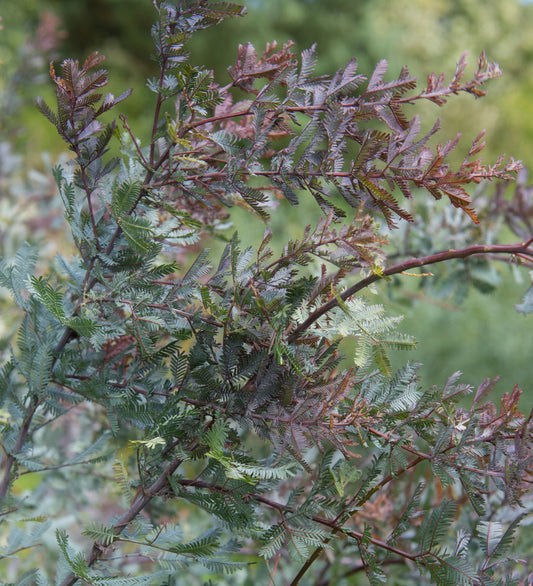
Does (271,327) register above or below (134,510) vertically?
above

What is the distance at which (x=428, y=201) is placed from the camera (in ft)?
3.54

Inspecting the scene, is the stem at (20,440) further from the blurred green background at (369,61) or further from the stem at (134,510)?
the blurred green background at (369,61)

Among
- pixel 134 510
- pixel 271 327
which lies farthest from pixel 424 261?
pixel 134 510

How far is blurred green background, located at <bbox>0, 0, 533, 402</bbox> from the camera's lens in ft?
6.85

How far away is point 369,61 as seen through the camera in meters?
5.89

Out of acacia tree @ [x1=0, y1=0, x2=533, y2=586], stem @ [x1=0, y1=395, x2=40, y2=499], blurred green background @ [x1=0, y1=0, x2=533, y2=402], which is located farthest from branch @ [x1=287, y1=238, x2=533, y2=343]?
blurred green background @ [x1=0, y1=0, x2=533, y2=402]

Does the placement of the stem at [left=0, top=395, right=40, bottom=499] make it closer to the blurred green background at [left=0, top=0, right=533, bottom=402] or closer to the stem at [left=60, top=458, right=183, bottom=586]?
the stem at [left=60, top=458, right=183, bottom=586]

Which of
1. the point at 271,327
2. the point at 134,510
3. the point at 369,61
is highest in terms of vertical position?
the point at 271,327

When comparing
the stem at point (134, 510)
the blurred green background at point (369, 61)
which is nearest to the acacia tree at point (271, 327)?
the stem at point (134, 510)

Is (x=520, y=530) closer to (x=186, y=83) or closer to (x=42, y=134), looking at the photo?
(x=186, y=83)

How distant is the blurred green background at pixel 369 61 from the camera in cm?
209

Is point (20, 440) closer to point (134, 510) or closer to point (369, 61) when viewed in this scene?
point (134, 510)

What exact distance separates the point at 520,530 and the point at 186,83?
2.54ft

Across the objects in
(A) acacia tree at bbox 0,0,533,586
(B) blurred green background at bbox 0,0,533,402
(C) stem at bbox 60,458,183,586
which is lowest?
(B) blurred green background at bbox 0,0,533,402
